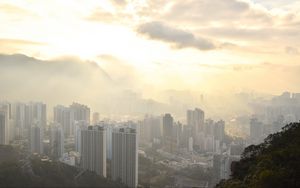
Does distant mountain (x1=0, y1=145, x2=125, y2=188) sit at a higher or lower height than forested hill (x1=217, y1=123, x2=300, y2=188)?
lower

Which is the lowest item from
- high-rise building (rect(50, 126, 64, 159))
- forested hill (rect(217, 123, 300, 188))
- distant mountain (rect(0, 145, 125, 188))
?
distant mountain (rect(0, 145, 125, 188))

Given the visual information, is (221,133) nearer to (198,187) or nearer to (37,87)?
(198,187)

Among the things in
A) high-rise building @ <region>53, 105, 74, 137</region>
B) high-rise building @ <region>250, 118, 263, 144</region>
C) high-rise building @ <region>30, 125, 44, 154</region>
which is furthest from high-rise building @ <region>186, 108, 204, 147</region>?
high-rise building @ <region>30, 125, 44, 154</region>

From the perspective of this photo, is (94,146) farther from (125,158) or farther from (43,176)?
(43,176)

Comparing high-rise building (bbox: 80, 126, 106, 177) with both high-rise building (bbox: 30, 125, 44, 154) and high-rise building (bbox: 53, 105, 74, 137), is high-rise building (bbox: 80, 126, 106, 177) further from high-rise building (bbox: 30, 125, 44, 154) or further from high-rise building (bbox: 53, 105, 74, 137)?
high-rise building (bbox: 53, 105, 74, 137)

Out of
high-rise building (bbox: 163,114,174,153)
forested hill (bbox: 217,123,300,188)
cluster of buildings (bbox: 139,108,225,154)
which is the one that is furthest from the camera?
high-rise building (bbox: 163,114,174,153)

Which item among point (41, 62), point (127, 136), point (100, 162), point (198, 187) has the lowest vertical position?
point (198, 187)

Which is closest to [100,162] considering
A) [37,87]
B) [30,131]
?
[30,131]

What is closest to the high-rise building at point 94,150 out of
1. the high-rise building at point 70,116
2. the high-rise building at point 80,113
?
the high-rise building at point 70,116
